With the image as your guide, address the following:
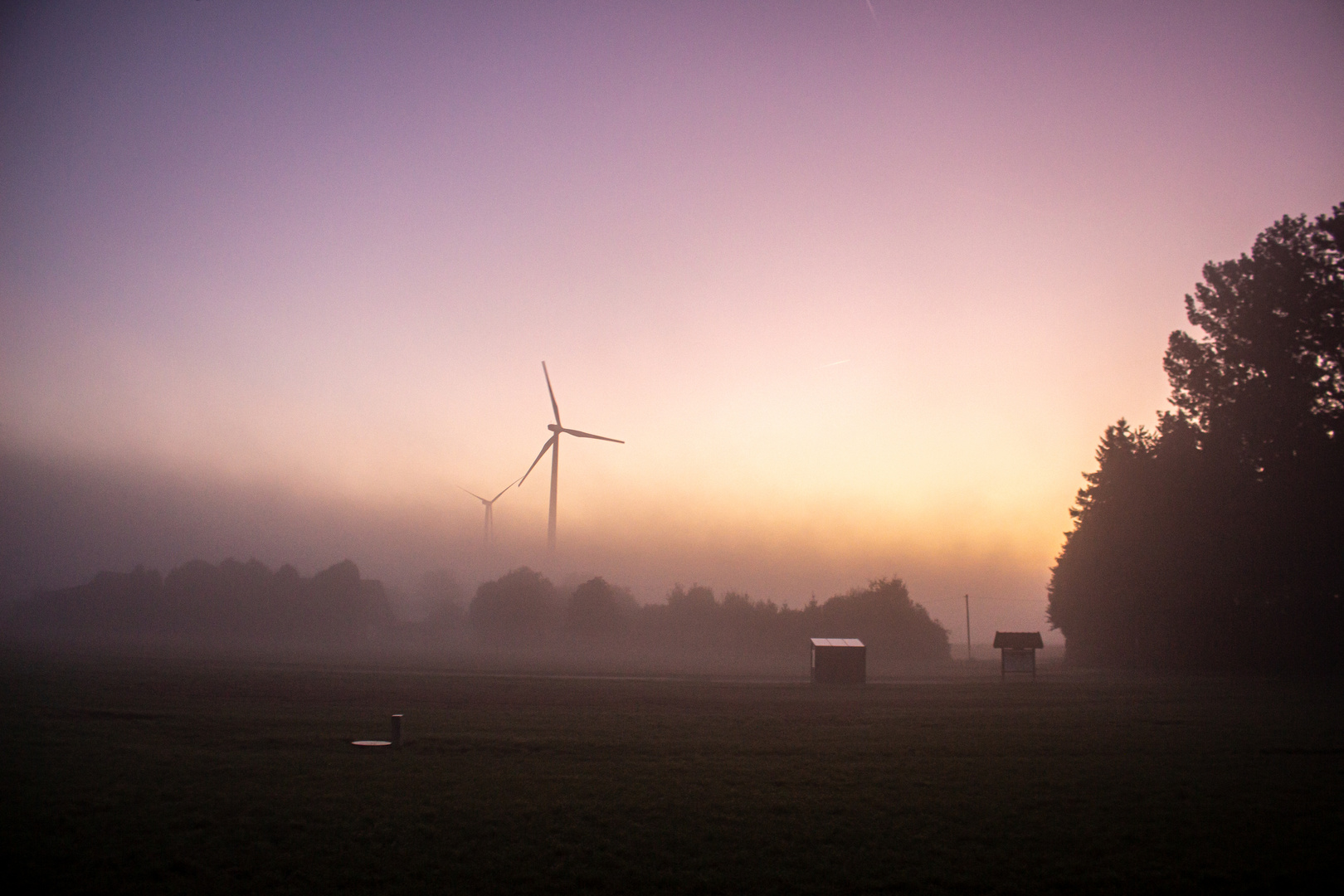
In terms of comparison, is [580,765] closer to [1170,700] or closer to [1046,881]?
[1046,881]

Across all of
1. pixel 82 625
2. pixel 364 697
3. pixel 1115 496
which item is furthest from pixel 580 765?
pixel 82 625

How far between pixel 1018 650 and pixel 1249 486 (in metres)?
21.4

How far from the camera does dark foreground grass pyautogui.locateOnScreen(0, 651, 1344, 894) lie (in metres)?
13.9

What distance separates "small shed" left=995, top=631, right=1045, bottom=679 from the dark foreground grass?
24730 mm

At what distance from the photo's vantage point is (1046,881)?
1355 cm

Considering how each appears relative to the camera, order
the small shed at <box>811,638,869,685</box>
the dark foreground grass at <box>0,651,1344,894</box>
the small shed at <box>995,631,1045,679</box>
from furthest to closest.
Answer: the small shed at <box>995,631,1045,679</box>
the small shed at <box>811,638,869,685</box>
the dark foreground grass at <box>0,651,1344,894</box>

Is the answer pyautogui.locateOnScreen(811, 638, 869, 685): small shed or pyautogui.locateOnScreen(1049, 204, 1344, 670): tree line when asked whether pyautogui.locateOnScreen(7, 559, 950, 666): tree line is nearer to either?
pyautogui.locateOnScreen(1049, 204, 1344, 670): tree line

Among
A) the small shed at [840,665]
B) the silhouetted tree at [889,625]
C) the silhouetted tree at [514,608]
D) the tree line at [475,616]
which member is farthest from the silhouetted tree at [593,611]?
the small shed at [840,665]

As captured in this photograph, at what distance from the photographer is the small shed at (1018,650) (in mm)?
58781

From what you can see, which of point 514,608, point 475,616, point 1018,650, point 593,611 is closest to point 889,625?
point 593,611

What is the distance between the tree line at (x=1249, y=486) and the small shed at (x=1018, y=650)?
538 inches

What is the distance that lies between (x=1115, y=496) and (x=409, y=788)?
71971 millimetres

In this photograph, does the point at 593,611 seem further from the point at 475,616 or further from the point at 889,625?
the point at 889,625

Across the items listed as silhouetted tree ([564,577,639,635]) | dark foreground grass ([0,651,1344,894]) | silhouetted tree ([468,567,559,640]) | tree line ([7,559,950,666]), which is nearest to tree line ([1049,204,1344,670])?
dark foreground grass ([0,651,1344,894])
